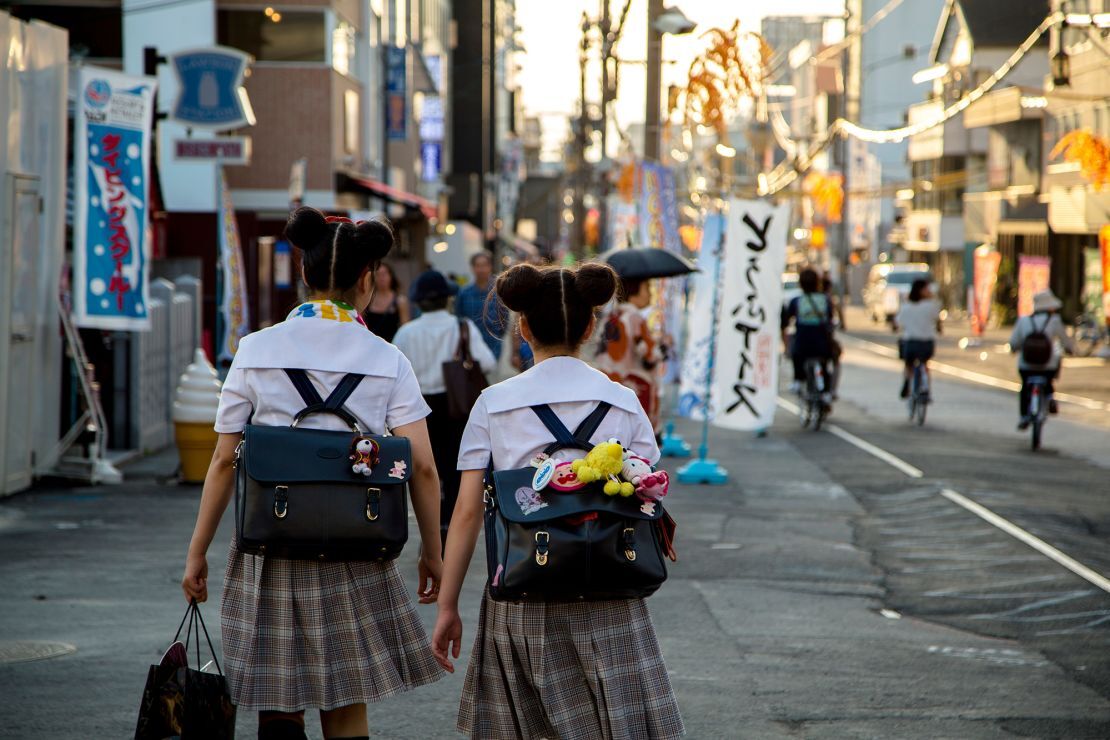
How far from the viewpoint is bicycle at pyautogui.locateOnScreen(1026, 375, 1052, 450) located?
52.9ft

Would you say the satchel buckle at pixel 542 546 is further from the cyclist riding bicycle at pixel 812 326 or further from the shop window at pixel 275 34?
the shop window at pixel 275 34

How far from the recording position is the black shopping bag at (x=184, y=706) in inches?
155

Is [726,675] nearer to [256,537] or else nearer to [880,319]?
[256,537]

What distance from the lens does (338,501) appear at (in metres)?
3.92

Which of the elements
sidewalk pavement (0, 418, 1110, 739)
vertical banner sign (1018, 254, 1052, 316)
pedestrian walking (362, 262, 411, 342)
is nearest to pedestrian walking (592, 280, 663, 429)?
sidewalk pavement (0, 418, 1110, 739)

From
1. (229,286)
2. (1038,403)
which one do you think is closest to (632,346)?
(1038,403)

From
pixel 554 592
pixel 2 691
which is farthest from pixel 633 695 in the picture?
pixel 2 691

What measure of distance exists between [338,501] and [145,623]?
3802 millimetres

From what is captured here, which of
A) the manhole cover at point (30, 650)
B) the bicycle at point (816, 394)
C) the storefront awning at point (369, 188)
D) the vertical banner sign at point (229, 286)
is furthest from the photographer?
the storefront awning at point (369, 188)

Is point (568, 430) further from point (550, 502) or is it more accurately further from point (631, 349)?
point (631, 349)

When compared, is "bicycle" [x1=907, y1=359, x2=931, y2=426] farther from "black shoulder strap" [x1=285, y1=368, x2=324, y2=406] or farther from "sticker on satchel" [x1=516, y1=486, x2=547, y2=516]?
"sticker on satchel" [x1=516, y1=486, x2=547, y2=516]

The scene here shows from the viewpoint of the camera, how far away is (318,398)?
4.02 metres

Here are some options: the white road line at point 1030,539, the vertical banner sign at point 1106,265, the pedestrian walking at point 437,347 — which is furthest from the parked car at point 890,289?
the pedestrian walking at point 437,347

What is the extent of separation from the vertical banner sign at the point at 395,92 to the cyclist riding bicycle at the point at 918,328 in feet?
65.9
